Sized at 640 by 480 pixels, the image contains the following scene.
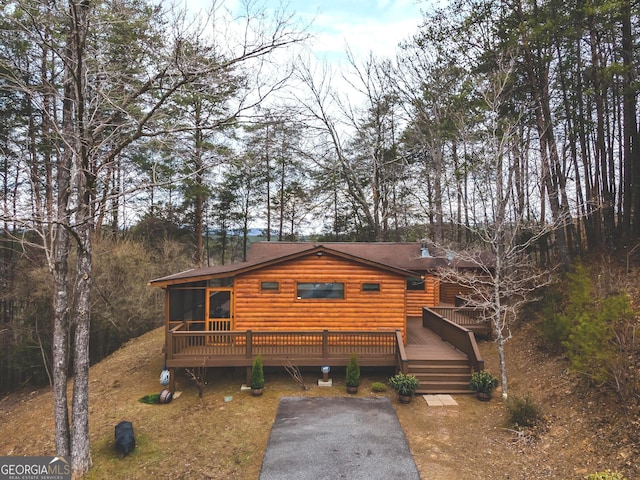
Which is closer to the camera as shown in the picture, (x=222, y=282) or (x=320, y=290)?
(x=320, y=290)

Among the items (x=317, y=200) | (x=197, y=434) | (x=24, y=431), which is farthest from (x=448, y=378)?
(x=317, y=200)

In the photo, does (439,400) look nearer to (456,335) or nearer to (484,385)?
(484,385)

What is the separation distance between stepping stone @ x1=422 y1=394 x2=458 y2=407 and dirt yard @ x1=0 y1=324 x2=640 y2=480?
19cm

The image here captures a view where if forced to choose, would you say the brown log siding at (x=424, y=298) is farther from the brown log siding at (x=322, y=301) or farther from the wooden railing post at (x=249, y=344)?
the wooden railing post at (x=249, y=344)

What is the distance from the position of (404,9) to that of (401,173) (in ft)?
33.5

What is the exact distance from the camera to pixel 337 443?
7477mm

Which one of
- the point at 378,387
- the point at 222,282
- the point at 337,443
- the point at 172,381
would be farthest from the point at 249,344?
the point at 222,282

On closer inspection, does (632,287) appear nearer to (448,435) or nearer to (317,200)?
(448,435)

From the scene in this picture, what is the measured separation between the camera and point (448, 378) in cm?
1014

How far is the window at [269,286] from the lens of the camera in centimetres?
1197

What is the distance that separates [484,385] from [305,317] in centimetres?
551

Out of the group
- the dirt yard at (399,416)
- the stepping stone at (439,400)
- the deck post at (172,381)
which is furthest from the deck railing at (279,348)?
the stepping stone at (439,400)

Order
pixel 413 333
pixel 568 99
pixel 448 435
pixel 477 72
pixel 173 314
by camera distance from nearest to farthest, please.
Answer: pixel 448 435, pixel 173 314, pixel 413 333, pixel 477 72, pixel 568 99

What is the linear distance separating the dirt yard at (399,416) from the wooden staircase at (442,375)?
46 cm
